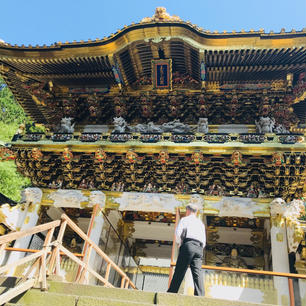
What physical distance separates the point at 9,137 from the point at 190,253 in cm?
1725

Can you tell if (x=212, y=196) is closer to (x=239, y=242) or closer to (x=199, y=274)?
(x=239, y=242)

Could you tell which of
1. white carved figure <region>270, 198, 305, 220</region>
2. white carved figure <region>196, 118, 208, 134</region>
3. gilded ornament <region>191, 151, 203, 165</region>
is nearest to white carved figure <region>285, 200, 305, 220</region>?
white carved figure <region>270, 198, 305, 220</region>

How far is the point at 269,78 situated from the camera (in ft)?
33.3

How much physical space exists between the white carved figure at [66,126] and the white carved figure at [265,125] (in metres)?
6.79

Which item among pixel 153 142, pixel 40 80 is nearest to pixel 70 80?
pixel 40 80

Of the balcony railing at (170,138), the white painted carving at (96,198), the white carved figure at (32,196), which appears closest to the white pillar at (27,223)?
the white carved figure at (32,196)

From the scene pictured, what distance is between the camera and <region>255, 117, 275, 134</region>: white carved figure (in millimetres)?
9680

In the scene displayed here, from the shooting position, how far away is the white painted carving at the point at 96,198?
361 inches

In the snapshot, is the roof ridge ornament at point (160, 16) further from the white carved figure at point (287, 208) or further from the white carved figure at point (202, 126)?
the white carved figure at point (287, 208)

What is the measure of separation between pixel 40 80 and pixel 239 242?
392 inches

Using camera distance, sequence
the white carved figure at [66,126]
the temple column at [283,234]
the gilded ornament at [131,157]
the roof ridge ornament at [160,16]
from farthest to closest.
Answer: the white carved figure at [66,126]
the roof ridge ornament at [160,16]
the gilded ornament at [131,157]
the temple column at [283,234]

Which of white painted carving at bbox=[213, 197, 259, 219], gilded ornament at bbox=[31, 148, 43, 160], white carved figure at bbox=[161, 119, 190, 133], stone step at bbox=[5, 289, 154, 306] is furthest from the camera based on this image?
white carved figure at bbox=[161, 119, 190, 133]

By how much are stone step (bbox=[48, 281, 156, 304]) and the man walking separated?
0.55 metres

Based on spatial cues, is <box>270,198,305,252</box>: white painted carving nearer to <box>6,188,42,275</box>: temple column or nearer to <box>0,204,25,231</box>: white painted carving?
<box>6,188,42,275</box>: temple column
